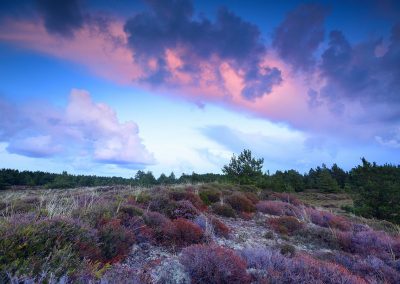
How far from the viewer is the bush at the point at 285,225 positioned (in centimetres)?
1068

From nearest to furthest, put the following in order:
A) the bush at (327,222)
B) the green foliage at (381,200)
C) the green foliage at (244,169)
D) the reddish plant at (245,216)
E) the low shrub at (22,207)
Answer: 1. the low shrub at (22,207)
2. the reddish plant at (245,216)
3. the bush at (327,222)
4. the green foliage at (381,200)
5. the green foliage at (244,169)

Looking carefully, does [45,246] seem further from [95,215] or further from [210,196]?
[210,196]

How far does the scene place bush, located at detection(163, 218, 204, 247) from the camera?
7094mm

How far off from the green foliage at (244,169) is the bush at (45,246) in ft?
85.0

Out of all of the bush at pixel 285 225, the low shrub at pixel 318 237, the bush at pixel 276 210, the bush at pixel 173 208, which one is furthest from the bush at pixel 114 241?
the bush at pixel 276 210

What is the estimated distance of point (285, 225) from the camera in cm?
1132

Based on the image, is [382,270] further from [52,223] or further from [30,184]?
[30,184]

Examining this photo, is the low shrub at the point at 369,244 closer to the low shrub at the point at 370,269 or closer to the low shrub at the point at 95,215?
the low shrub at the point at 370,269

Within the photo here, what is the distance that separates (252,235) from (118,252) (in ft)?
17.7

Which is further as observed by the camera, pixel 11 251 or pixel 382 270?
pixel 382 270

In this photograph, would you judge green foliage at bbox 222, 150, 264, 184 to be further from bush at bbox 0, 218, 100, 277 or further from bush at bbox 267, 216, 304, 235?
→ bush at bbox 0, 218, 100, 277

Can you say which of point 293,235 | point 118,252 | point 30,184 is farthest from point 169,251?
point 30,184

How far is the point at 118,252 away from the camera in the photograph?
18.7ft

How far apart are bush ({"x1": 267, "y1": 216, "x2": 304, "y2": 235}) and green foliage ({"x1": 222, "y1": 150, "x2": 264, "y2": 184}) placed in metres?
18.2
